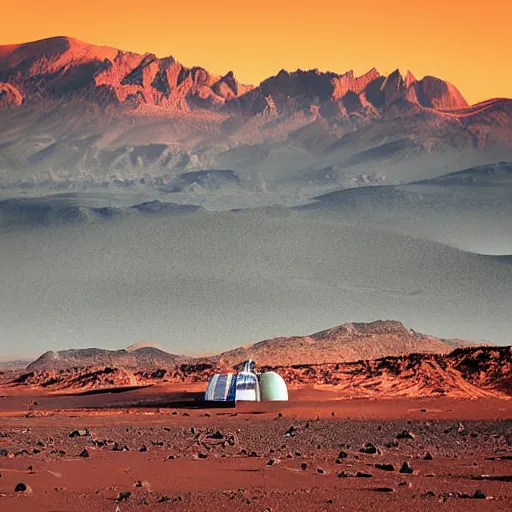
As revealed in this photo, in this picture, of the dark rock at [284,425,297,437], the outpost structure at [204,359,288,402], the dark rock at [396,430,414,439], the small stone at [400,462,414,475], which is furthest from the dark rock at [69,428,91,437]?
the outpost structure at [204,359,288,402]

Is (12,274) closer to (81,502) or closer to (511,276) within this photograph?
(511,276)

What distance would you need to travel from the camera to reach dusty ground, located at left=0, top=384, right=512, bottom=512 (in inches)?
612

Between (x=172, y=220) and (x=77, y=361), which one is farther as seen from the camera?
(x=172, y=220)

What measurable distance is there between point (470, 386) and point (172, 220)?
4078 inches

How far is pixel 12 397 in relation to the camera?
49125mm

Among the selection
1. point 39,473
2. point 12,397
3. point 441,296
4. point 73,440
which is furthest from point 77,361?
point 39,473

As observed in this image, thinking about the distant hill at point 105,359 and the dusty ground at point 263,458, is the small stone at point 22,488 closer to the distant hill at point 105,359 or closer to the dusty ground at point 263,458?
the dusty ground at point 263,458

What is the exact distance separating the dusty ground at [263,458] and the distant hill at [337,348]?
31050 millimetres

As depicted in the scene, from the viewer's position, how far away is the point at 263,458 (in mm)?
20656

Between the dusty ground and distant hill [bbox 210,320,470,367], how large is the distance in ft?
102

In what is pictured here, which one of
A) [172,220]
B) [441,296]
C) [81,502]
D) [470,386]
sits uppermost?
[172,220]

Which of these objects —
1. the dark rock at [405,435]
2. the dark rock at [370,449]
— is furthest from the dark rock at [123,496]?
the dark rock at [405,435]

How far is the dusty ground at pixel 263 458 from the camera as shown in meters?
15.6

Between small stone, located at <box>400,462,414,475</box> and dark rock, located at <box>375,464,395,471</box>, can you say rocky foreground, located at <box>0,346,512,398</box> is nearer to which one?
dark rock, located at <box>375,464,395,471</box>
